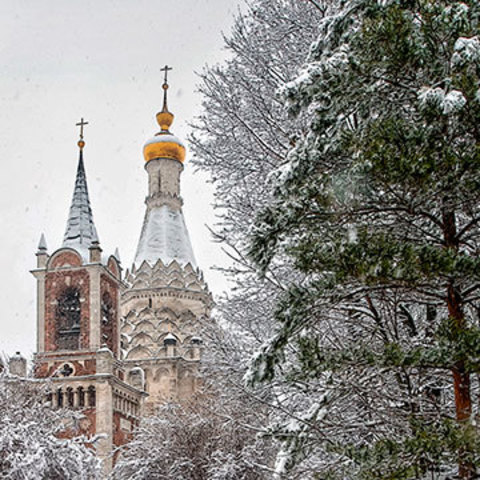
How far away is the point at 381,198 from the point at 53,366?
29.2 metres

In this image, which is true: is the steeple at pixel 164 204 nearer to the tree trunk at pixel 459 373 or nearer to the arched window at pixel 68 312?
the arched window at pixel 68 312

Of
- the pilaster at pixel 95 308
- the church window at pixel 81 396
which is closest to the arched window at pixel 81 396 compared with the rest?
the church window at pixel 81 396

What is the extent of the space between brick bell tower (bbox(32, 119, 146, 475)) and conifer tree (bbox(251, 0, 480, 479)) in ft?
86.7

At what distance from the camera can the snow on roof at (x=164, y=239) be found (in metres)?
45.0

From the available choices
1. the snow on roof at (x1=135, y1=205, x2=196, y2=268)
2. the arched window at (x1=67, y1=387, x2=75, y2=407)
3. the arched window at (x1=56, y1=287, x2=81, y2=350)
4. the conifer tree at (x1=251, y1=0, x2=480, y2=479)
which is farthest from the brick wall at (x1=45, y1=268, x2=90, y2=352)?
the conifer tree at (x1=251, y1=0, x2=480, y2=479)

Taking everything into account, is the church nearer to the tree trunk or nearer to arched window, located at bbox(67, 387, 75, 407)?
arched window, located at bbox(67, 387, 75, 407)

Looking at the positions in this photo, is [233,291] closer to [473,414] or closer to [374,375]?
[374,375]

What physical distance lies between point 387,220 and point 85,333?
28.6 meters

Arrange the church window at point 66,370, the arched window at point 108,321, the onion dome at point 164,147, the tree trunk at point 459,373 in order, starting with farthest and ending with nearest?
the onion dome at point 164,147 → the arched window at point 108,321 → the church window at point 66,370 → the tree trunk at point 459,373

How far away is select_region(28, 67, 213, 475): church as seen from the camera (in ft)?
111

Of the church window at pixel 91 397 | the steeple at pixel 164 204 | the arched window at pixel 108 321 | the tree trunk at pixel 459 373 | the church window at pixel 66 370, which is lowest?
the tree trunk at pixel 459 373

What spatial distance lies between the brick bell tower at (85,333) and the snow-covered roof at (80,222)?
45 millimetres

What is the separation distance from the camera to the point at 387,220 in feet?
25.8

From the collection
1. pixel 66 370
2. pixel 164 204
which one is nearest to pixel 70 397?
pixel 66 370
